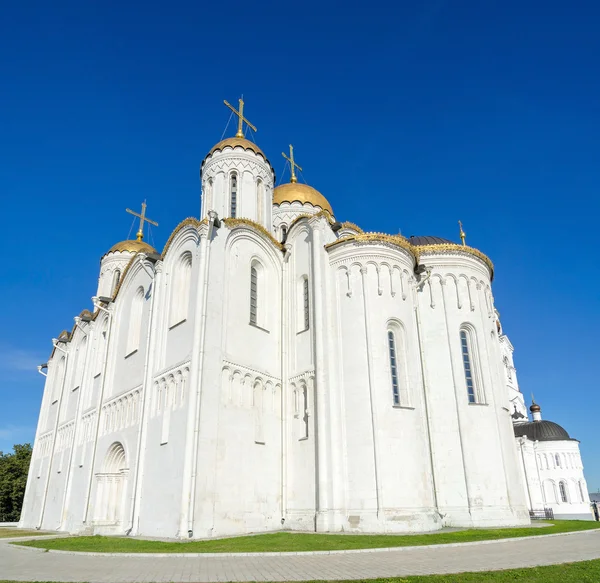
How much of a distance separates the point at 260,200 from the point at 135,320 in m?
8.71

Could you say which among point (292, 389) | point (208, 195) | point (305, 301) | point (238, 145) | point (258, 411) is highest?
point (238, 145)

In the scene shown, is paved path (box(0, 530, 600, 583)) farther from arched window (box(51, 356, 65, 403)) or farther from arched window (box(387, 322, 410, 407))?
arched window (box(51, 356, 65, 403))

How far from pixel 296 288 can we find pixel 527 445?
32783mm

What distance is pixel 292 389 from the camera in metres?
19.4

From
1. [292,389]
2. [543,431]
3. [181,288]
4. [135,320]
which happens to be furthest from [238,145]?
[543,431]

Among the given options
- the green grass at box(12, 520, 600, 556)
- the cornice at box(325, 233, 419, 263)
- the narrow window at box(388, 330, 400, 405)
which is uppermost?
the cornice at box(325, 233, 419, 263)

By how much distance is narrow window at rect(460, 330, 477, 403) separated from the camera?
20578mm

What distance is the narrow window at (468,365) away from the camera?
67.5 feet

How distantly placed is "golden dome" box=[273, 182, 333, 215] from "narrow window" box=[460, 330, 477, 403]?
44.5ft

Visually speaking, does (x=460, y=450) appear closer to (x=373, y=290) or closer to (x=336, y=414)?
(x=336, y=414)

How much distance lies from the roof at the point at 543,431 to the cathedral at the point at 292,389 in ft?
90.3

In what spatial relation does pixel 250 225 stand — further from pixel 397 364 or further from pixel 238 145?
pixel 397 364

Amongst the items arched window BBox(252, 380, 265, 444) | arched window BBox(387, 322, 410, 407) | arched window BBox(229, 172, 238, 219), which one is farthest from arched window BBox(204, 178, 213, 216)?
arched window BBox(387, 322, 410, 407)

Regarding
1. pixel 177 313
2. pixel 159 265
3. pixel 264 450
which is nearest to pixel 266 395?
pixel 264 450
